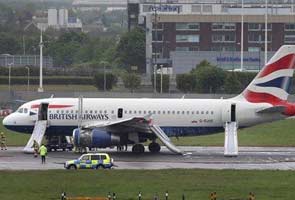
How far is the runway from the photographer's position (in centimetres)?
6444

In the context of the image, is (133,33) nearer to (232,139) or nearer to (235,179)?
(232,139)

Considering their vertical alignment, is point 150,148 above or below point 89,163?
below

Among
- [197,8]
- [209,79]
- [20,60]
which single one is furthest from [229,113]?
[20,60]

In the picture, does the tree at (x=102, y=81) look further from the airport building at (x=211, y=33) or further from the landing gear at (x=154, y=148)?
the landing gear at (x=154, y=148)

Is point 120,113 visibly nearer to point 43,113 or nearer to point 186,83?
point 43,113

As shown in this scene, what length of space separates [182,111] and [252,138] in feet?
51.5

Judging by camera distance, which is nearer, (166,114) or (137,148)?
(137,148)

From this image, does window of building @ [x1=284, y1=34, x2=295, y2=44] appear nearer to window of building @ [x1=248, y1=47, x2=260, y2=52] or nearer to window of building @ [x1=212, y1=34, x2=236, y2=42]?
window of building @ [x1=248, y1=47, x2=260, y2=52]

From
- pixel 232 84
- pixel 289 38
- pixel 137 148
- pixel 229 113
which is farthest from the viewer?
pixel 289 38

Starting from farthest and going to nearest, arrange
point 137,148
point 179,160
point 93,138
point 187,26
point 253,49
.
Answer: point 187,26 → point 253,49 → point 137,148 → point 93,138 → point 179,160

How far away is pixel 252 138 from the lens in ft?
296

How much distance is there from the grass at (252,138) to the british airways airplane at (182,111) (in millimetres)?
7798

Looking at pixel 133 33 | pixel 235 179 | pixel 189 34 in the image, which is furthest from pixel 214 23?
pixel 235 179

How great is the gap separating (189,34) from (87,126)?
103152mm
